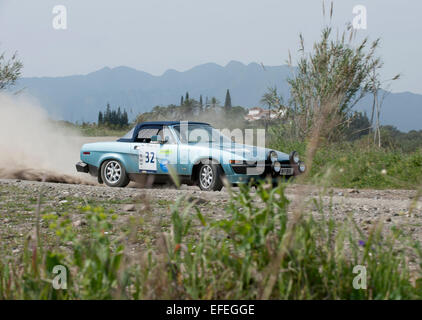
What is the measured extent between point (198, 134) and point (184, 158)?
0.78m

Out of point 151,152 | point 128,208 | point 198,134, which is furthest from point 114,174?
point 128,208

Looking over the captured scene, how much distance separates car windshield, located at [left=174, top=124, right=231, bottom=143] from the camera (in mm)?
11305

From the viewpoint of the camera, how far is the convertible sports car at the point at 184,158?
406 inches

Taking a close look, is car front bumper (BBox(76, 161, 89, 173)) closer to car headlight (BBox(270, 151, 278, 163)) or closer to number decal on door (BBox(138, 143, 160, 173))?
number decal on door (BBox(138, 143, 160, 173))

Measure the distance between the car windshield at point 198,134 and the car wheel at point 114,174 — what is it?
1734 mm

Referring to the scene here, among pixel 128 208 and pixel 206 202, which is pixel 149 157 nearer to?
pixel 206 202

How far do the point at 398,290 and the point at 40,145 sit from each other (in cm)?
1796

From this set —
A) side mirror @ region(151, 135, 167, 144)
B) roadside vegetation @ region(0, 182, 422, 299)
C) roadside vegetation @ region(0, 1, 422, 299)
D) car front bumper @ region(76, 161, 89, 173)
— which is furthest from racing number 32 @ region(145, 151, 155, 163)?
roadside vegetation @ region(0, 182, 422, 299)

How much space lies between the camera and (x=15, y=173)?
1430 centimetres

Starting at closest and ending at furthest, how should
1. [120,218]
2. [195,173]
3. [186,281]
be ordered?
[186,281] < [120,218] < [195,173]

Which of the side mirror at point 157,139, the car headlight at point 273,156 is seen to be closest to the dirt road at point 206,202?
the car headlight at point 273,156

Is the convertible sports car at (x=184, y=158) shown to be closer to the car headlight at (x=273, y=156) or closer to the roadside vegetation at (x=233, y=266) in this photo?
the car headlight at (x=273, y=156)

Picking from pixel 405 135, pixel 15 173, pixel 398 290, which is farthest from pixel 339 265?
pixel 405 135

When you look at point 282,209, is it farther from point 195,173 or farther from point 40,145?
point 40,145
